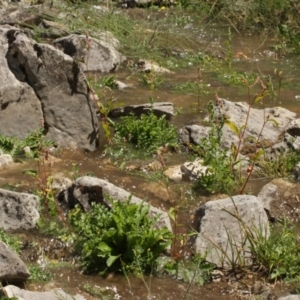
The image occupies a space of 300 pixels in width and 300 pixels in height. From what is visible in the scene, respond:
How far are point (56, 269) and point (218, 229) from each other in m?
1.13

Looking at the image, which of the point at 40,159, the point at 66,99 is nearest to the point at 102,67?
the point at 66,99

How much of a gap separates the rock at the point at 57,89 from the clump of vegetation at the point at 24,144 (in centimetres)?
13

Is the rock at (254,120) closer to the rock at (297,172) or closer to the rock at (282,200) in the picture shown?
the rock at (297,172)

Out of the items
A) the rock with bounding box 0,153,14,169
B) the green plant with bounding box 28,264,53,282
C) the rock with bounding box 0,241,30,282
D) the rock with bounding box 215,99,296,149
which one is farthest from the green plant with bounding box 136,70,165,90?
the rock with bounding box 0,241,30,282

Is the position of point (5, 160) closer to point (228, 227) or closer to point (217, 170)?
point (217, 170)

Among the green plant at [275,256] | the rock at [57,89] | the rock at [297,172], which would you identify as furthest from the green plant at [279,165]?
the rock at [57,89]

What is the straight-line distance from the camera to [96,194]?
224 inches

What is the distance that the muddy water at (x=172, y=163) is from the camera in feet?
16.4

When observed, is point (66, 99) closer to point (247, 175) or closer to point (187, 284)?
point (247, 175)

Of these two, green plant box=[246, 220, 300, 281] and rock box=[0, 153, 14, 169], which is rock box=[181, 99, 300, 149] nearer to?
rock box=[0, 153, 14, 169]

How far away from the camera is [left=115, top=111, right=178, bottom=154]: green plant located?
7.11 metres

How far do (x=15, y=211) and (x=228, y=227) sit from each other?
57.9 inches

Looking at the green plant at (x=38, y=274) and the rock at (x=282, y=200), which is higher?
the green plant at (x=38, y=274)

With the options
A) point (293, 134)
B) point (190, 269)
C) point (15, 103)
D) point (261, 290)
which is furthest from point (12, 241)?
point (293, 134)
